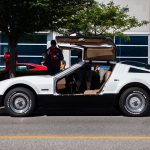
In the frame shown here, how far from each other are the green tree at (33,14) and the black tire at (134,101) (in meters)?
4.47

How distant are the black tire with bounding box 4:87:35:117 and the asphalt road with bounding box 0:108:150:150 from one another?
0.20 m

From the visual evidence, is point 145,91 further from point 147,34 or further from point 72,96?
point 147,34

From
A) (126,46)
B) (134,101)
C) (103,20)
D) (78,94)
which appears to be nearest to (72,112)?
(78,94)

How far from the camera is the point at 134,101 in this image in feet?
37.8

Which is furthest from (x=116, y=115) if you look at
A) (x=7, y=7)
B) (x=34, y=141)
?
(x=7, y=7)

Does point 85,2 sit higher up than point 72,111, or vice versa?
point 85,2

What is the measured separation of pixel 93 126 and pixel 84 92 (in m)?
1.78

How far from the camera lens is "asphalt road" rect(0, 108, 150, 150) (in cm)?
787

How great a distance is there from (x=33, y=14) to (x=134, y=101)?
217 inches

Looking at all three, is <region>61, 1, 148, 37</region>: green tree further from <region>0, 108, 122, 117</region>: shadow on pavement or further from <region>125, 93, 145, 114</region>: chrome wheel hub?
<region>125, 93, 145, 114</region>: chrome wheel hub

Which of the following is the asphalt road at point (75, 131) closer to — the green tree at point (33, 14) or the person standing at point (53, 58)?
the person standing at point (53, 58)

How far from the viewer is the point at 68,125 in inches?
399

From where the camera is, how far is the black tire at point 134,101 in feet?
37.6

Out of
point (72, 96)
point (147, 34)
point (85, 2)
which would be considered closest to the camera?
point (72, 96)
